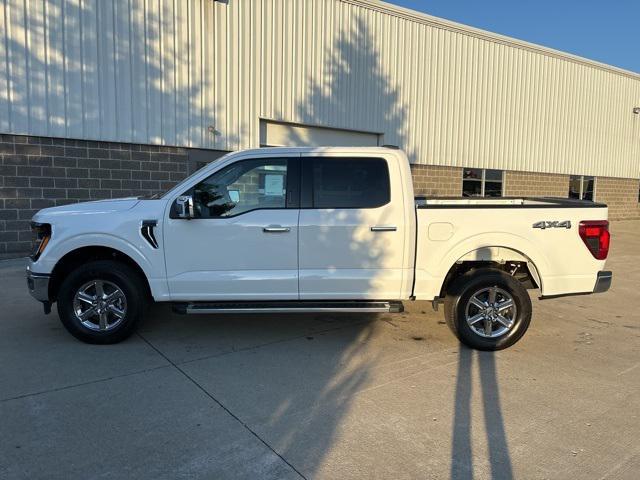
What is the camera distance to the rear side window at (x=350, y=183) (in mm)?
5141

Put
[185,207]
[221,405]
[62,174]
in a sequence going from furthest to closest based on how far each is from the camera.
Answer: [62,174], [185,207], [221,405]

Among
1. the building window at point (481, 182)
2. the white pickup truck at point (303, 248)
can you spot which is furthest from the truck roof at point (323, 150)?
the building window at point (481, 182)

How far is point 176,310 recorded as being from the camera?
5098 mm

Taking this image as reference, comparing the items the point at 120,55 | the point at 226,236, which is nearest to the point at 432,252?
the point at 226,236

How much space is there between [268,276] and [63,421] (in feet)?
7.15

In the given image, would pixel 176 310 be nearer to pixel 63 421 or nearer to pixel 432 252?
pixel 63 421

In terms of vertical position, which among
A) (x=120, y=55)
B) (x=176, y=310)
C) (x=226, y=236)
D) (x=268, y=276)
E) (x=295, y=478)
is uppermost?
(x=120, y=55)

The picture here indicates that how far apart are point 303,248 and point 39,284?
2660 mm

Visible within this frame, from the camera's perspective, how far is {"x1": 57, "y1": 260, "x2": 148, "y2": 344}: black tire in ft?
16.5

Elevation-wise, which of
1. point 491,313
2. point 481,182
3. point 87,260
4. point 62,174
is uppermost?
point 481,182

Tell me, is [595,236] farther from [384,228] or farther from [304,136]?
[304,136]

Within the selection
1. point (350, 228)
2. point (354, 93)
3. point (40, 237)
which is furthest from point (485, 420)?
point (354, 93)

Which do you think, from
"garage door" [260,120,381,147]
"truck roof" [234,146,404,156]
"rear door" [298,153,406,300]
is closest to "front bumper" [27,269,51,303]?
"truck roof" [234,146,404,156]

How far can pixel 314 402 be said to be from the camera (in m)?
3.91
